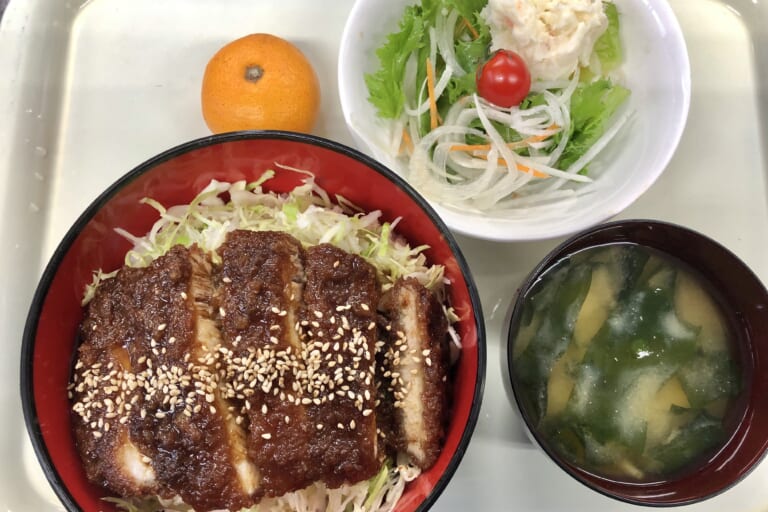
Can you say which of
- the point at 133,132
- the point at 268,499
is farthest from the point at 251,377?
the point at 133,132

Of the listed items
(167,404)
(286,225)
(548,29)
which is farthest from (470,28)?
(167,404)

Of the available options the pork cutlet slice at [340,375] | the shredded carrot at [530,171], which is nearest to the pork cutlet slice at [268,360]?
the pork cutlet slice at [340,375]

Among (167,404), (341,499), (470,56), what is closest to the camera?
(167,404)

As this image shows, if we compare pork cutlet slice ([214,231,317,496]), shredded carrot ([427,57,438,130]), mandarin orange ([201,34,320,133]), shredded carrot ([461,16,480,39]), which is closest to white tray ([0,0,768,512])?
mandarin orange ([201,34,320,133])

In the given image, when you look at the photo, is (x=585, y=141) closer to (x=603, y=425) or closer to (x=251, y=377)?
(x=603, y=425)

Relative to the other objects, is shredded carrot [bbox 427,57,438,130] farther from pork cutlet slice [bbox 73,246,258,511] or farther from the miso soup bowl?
pork cutlet slice [bbox 73,246,258,511]

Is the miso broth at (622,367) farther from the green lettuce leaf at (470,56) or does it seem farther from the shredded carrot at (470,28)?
the shredded carrot at (470,28)

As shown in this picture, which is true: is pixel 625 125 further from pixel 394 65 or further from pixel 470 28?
pixel 394 65
